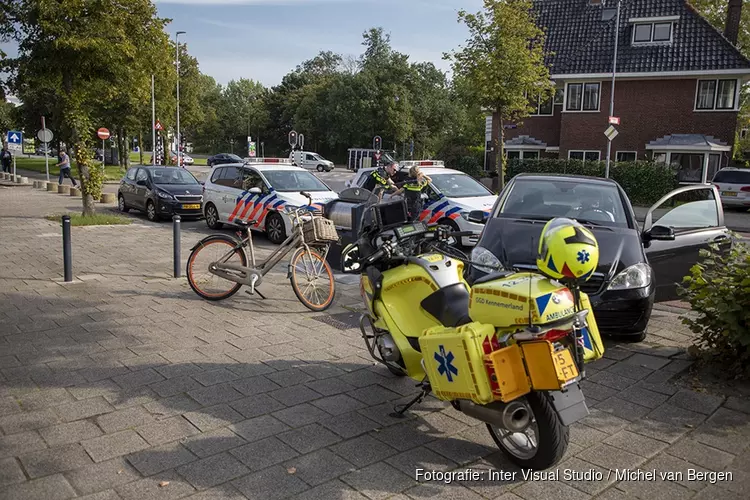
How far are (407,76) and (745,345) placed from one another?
5676 centimetres

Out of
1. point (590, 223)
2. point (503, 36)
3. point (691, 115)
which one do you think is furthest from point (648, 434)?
point (691, 115)

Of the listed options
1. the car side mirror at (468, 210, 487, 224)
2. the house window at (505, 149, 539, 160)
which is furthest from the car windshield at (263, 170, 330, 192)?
the house window at (505, 149, 539, 160)

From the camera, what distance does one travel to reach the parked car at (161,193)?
53.8 ft

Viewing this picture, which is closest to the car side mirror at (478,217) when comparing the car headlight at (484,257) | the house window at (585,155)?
the car headlight at (484,257)

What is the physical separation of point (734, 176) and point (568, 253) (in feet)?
78.9

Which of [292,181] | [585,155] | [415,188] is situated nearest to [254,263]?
[415,188]

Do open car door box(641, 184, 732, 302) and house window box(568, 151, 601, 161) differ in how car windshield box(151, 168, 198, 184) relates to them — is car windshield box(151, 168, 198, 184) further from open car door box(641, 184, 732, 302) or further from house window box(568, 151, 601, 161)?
house window box(568, 151, 601, 161)

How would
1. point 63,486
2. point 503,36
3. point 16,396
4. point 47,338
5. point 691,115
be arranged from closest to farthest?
point 63,486, point 16,396, point 47,338, point 503,36, point 691,115

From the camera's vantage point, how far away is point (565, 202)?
7117mm

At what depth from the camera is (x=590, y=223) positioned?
6.62 meters

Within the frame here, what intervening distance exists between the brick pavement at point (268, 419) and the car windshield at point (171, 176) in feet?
36.2

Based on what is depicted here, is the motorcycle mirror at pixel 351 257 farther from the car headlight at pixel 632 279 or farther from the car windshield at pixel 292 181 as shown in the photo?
the car windshield at pixel 292 181

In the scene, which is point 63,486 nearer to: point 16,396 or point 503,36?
point 16,396

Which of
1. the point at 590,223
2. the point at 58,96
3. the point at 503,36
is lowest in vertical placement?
the point at 590,223
